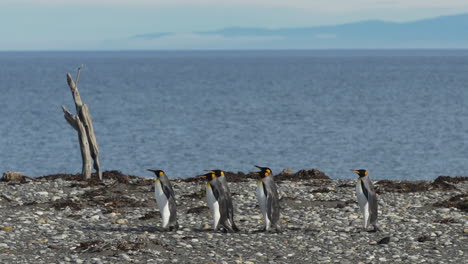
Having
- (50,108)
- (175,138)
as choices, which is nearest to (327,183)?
(175,138)

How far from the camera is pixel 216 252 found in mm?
14992

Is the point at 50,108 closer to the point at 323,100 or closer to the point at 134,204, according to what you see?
the point at 323,100

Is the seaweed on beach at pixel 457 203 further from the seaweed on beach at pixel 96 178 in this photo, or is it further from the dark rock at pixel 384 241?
the seaweed on beach at pixel 96 178

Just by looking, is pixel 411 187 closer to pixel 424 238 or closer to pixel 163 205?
pixel 424 238

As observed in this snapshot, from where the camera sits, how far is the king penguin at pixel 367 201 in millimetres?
17172

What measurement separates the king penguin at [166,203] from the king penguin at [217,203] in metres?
0.86

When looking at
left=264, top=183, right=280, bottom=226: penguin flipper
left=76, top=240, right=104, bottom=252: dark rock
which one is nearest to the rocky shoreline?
left=76, top=240, right=104, bottom=252: dark rock

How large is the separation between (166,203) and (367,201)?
4606mm

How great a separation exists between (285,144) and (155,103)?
1744 inches

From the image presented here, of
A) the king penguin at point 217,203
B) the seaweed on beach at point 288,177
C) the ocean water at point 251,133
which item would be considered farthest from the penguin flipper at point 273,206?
the ocean water at point 251,133

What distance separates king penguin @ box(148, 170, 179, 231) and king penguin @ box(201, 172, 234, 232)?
86cm

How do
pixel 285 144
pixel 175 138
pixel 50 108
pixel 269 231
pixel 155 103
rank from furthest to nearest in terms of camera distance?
pixel 155 103 → pixel 50 108 → pixel 175 138 → pixel 285 144 → pixel 269 231

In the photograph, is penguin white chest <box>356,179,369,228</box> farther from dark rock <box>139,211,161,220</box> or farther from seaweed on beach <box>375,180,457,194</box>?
seaweed on beach <box>375,180,457,194</box>

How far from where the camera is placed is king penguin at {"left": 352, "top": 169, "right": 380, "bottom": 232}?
1717cm
